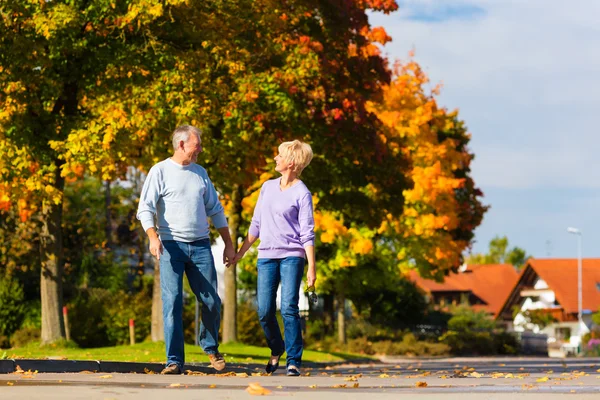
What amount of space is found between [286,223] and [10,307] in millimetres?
23230

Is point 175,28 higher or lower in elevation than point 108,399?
higher

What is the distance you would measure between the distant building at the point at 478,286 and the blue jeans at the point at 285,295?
78308 millimetres

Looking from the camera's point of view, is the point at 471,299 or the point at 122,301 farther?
the point at 471,299

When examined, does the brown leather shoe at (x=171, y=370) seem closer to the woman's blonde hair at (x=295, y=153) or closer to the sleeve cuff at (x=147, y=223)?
the sleeve cuff at (x=147, y=223)

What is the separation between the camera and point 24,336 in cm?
3133

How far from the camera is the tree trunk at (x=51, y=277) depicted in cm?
2266

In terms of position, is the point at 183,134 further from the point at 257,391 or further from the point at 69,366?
the point at 257,391

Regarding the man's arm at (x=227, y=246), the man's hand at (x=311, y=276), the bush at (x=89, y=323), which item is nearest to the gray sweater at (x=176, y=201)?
the man's arm at (x=227, y=246)

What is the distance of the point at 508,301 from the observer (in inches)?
3415

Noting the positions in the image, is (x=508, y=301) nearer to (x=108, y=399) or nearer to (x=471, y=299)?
(x=471, y=299)

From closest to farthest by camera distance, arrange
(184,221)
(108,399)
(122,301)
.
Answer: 1. (108,399)
2. (184,221)
3. (122,301)

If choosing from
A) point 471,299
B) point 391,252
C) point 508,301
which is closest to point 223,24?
point 391,252

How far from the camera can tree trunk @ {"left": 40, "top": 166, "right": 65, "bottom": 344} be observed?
74.3 feet

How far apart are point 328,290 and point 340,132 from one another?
54.6ft
